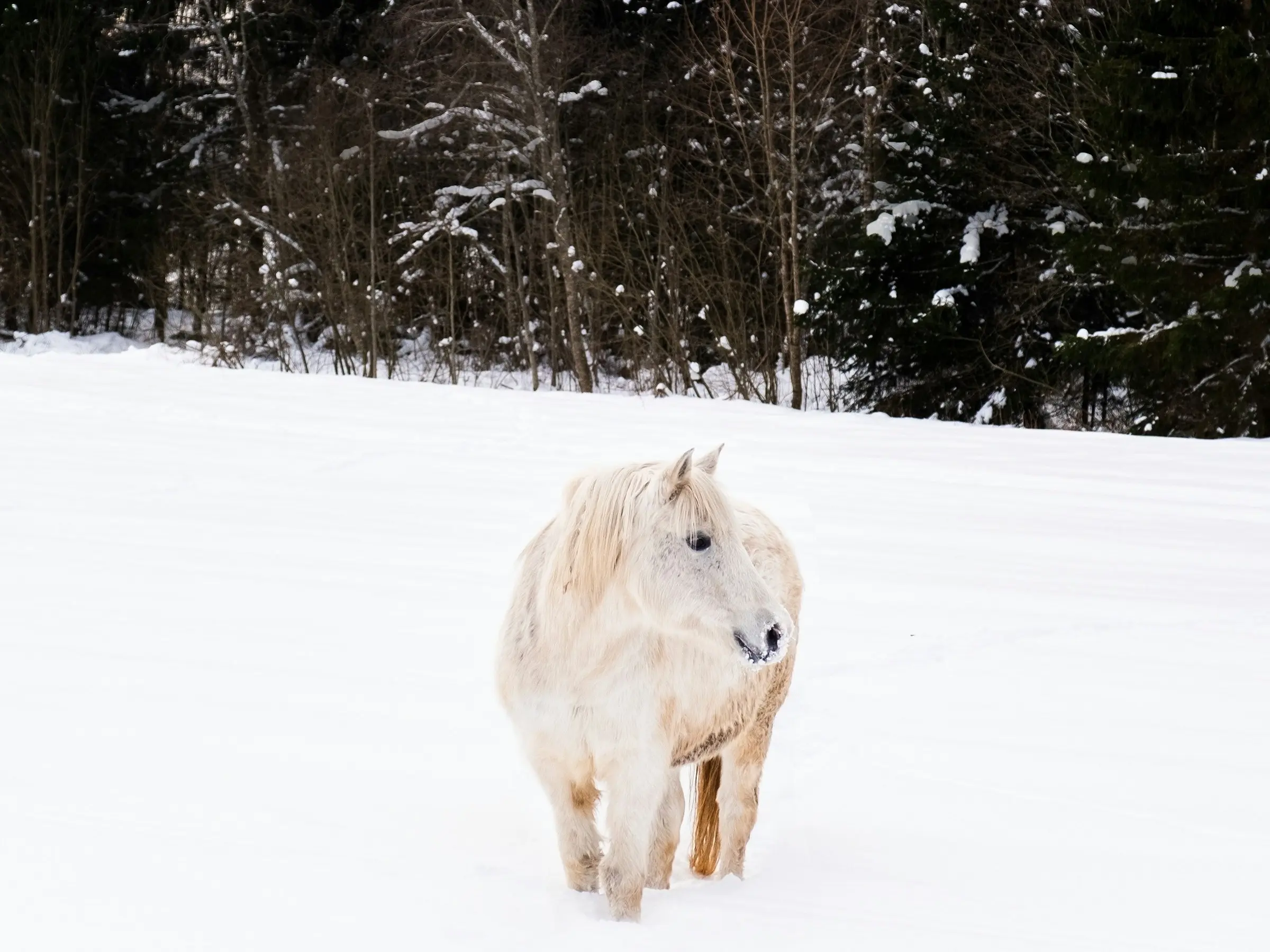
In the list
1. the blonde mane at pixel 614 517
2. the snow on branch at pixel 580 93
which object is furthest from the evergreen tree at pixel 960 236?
the blonde mane at pixel 614 517

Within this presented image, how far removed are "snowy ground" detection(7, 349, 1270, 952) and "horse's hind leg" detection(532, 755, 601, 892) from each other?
0.08 meters

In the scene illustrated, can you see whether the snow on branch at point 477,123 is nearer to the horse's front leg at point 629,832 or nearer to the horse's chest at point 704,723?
the horse's chest at point 704,723

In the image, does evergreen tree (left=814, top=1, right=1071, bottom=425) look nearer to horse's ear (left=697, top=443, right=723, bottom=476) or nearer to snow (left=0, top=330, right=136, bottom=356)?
horse's ear (left=697, top=443, right=723, bottom=476)

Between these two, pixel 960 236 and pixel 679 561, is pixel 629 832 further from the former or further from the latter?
pixel 960 236

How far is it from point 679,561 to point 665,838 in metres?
1.05

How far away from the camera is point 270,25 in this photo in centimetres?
2659

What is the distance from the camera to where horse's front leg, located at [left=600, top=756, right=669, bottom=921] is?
3.38m

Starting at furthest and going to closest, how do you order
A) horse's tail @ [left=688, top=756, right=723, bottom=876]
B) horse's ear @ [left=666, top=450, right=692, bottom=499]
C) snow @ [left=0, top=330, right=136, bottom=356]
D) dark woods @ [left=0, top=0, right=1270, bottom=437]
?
1. snow @ [left=0, top=330, right=136, bottom=356]
2. dark woods @ [left=0, top=0, right=1270, bottom=437]
3. horse's tail @ [left=688, top=756, right=723, bottom=876]
4. horse's ear @ [left=666, top=450, right=692, bottom=499]

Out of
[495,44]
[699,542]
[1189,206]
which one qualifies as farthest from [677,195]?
[699,542]

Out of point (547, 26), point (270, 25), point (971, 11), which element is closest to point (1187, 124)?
point (971, 11)

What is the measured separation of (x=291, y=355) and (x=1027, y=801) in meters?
21.3

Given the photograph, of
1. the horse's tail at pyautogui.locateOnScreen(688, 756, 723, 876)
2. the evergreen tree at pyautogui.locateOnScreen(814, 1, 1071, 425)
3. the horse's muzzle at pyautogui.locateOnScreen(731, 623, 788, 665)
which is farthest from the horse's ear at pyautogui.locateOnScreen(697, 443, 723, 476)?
the evergreen tree at pyautogui.locateOnScreen(814, 1, 1071, 425)

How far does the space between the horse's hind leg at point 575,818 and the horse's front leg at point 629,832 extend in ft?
0.39

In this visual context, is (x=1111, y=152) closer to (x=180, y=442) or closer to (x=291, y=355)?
(x=180, y=442)
